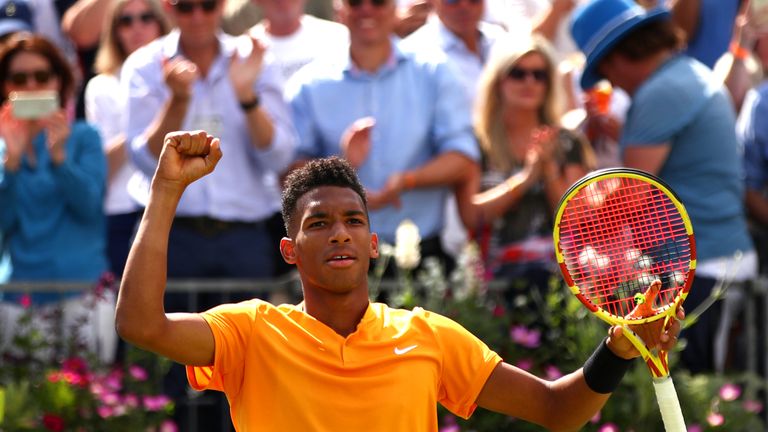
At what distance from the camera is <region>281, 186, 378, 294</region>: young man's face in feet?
14.2

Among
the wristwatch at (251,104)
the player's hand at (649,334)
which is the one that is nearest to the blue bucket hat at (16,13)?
the wristwatch at (251,104)

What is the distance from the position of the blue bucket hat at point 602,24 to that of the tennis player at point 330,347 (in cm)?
309

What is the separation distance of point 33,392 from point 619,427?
9.45 feet

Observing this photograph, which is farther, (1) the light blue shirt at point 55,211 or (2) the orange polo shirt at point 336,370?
(1) the light blue shirt at point 55,211

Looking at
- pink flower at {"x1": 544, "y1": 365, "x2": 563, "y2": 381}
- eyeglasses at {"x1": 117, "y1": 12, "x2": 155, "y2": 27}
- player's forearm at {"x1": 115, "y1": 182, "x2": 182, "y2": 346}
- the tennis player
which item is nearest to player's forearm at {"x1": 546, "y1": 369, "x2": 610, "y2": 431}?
the tennis player

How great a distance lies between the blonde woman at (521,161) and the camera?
7902mm

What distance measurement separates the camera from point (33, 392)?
7.34 meters

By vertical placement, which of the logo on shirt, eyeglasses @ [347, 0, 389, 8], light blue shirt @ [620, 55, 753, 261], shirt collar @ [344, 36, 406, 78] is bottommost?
the logo on shirt

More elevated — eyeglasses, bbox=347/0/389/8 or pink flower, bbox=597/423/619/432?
eyeglasses, bbox=347/0/389/8

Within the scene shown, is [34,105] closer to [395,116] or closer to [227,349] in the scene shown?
[395,116]

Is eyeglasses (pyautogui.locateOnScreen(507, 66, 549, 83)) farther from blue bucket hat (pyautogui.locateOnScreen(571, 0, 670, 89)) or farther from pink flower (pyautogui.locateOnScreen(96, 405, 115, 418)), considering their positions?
pink flower (pyautogui.locateOnScreen(96, 405, 115, 418))

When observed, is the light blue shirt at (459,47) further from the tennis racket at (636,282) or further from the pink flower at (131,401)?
the tennis racket at (636,282)

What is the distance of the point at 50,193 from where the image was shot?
8.05m

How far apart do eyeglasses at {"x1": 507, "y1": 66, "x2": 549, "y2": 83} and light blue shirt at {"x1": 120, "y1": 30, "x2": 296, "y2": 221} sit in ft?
4.14
